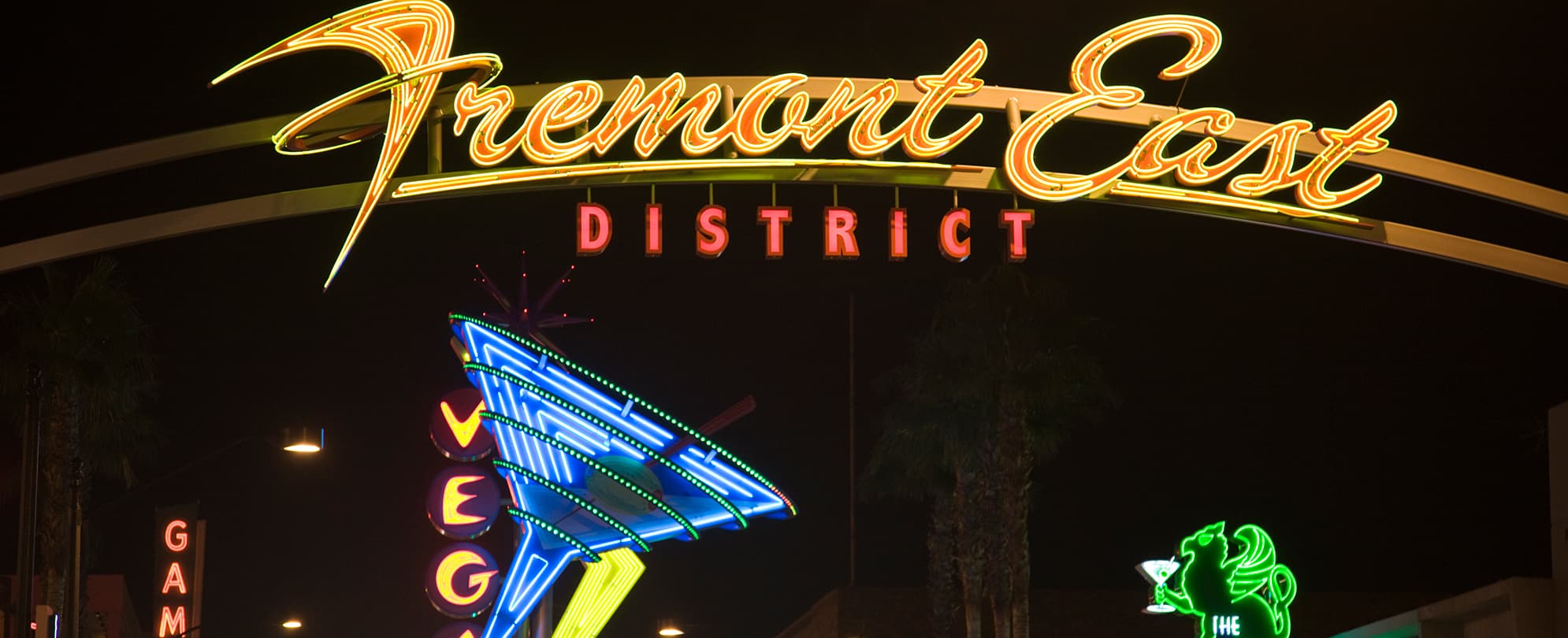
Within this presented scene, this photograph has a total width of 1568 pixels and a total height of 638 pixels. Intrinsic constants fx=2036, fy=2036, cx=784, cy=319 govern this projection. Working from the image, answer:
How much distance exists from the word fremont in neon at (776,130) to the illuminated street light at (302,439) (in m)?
2.45

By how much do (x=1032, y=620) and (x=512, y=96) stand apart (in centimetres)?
2473

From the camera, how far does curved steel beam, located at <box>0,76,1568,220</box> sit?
67.4ft

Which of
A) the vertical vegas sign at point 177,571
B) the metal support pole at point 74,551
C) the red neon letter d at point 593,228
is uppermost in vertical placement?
the red neon letter d at point 593,228

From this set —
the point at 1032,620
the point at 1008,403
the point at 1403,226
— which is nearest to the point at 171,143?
the point at 1403,226

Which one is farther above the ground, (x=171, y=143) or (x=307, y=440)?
(x=171, y=143)

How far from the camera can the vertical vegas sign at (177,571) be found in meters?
44.7

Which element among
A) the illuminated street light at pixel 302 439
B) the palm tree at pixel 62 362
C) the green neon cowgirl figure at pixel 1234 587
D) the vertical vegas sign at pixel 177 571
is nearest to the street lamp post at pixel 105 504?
the illuminated street light at pixel 302 439

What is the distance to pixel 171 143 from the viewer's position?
2097 cm

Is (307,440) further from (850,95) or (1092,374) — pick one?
(1092,374)

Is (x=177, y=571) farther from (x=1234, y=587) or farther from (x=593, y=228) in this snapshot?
(x=1234, y=587)

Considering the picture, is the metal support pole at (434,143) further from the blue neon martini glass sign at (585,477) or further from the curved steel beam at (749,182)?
the blue neon martini glass sign at (585,477)

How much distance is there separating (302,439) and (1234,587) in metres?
12.6

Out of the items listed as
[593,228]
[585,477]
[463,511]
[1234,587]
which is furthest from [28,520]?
[463,511]

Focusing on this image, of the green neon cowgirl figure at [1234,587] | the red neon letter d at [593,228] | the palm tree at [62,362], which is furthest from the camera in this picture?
the palm tree at [62,362]
